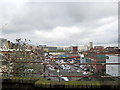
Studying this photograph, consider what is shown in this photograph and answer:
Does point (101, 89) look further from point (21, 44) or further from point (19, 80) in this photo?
point (21, 44)

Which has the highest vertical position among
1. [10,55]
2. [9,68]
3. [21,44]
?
[21,44]

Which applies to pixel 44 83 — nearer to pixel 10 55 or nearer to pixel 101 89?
pixel 101 89

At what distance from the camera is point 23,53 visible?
514 centimetres

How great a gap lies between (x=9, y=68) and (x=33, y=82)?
2727 millimetres

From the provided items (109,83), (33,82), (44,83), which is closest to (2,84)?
(33,82)

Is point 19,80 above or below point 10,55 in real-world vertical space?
below

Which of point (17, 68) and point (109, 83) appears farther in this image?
point (17, 68)

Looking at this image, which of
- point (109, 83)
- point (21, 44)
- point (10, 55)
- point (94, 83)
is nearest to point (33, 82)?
point (94, 83)

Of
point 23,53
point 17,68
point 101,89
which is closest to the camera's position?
point 101,89

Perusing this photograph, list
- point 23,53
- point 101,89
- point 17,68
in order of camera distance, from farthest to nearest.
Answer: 1. point 23,53
2. point 17,68
3. point 101,89

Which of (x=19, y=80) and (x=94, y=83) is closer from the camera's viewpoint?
(x=94, y=83)

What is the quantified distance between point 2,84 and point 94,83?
2087 millimetres

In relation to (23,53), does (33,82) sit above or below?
below

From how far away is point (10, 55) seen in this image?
15.8 ft
